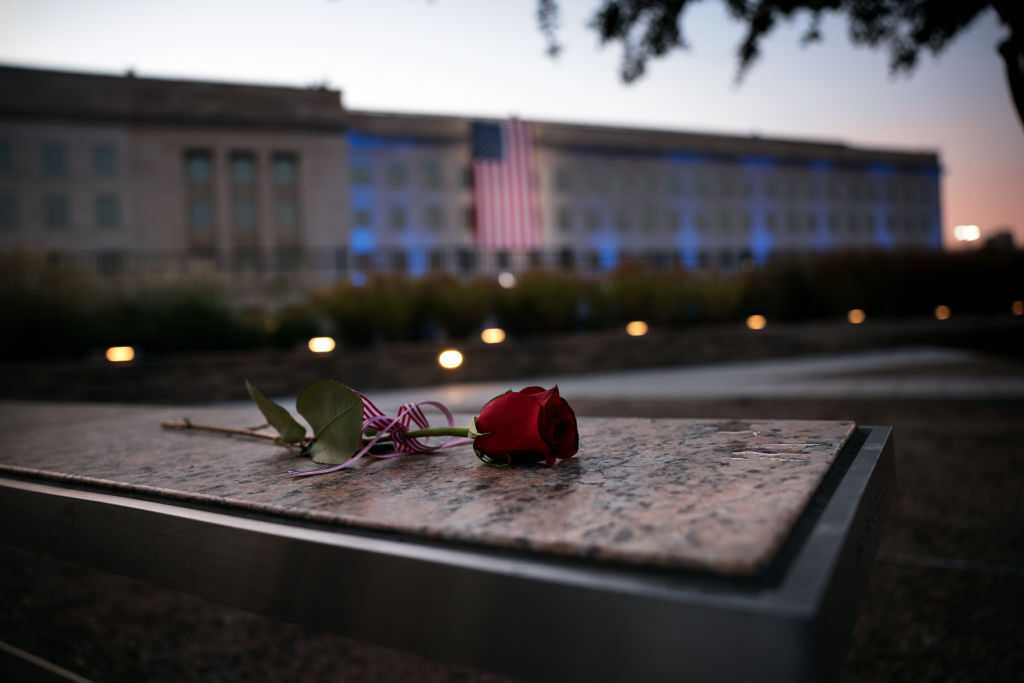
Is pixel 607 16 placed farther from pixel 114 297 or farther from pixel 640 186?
pixel 640 186

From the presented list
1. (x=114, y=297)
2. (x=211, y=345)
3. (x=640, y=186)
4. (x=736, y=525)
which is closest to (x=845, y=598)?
(x=736, y=525)

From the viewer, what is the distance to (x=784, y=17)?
451cm

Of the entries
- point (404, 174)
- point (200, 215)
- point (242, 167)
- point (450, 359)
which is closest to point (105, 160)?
point (200, 215)

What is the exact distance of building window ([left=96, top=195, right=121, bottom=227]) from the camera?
95.7 ft

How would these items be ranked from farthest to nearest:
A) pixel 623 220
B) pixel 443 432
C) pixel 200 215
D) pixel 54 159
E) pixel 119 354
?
pixel 623 220
pixel 200 215
pixel 54 159
pixel 119 354
pixel 443 432

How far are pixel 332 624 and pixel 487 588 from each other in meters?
0.20

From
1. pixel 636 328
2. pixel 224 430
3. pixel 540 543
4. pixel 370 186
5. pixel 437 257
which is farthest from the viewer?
pixel 370 186

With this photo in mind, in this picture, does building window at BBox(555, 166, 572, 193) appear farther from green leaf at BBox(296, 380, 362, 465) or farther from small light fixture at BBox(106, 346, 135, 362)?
green leaf at BBox(296, 380, 362, 465)

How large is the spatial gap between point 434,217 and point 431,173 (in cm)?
196

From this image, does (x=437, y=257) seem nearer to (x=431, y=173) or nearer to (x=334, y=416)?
(x=431, y=173)

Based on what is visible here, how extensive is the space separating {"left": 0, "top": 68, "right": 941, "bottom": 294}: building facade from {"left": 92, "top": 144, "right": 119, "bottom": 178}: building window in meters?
0.08

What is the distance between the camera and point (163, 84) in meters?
29.4

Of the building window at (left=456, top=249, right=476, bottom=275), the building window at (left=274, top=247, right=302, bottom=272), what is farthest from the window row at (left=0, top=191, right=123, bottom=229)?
the building window at (left=456, top=249, right=476, bottom=275)

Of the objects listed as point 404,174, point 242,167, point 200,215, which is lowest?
point 200,215
